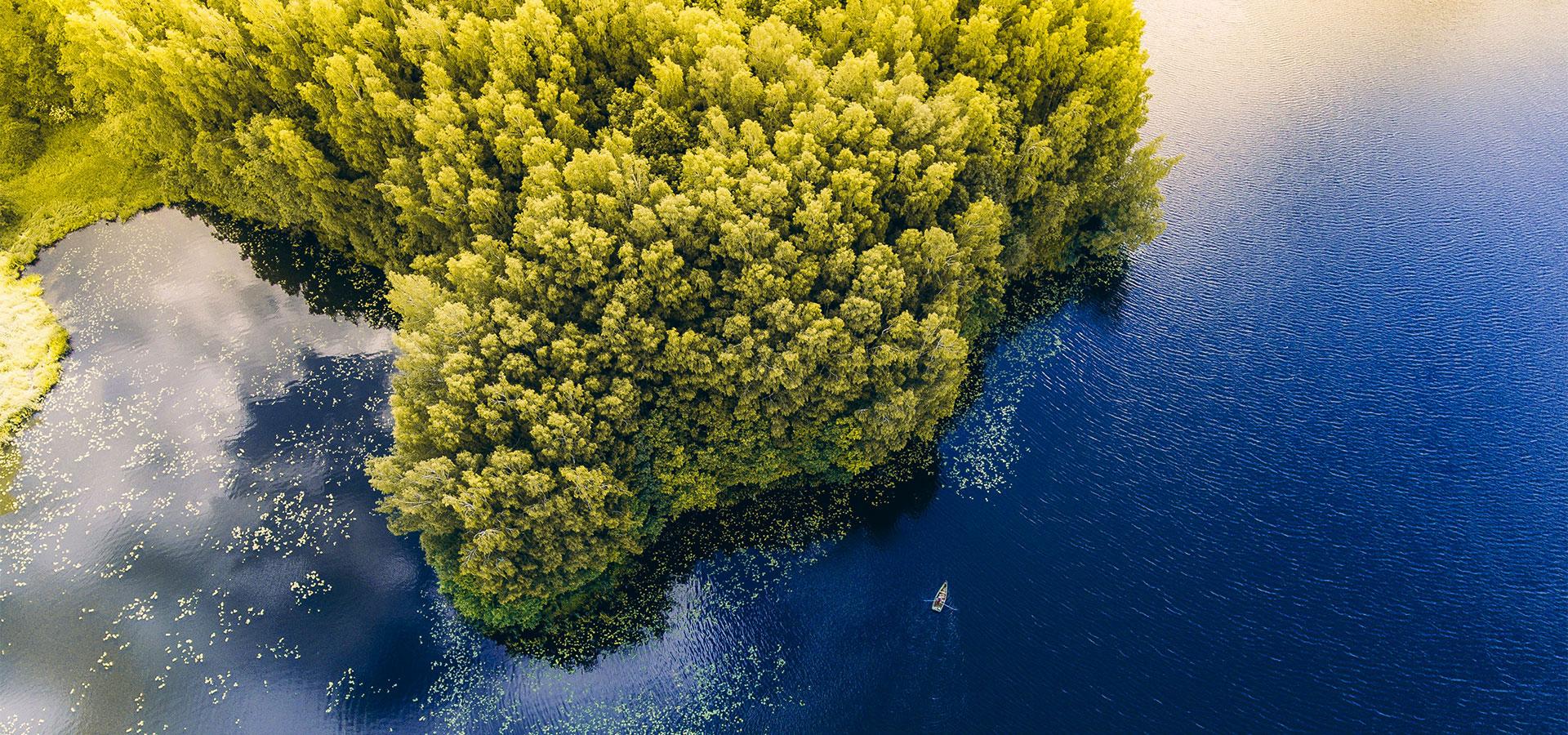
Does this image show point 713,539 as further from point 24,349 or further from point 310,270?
point 24,349

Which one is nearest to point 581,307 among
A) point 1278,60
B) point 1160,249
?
point 1160,249

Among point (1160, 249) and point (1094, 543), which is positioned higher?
point (1160, 249)

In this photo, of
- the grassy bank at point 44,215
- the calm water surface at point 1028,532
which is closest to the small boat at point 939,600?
the calm water surface at point 1028,532

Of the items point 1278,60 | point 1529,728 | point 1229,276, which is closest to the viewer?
point 1529,728

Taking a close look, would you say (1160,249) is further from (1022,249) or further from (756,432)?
(756,432)

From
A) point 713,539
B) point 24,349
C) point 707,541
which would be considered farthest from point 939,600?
point 24,349

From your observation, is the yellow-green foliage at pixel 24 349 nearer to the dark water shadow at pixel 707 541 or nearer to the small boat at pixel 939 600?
A: the dark water shadow at pixel 707 541

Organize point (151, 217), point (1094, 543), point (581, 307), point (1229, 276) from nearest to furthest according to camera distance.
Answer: point (581, 307), point (1094, 543), point (1229, 276), point (151, 217)

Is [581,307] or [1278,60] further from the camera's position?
[1278,60]

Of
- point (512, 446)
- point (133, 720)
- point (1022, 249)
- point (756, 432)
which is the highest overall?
point (1022, 249)
